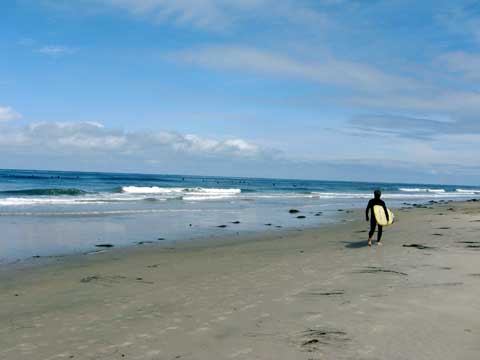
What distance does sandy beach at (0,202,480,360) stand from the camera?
501 centimetres

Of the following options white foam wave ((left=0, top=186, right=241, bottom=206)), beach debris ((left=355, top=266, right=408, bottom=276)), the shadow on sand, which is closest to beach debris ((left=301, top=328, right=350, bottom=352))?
beach debris ((left=355, top=266, right=408, bottom=276))

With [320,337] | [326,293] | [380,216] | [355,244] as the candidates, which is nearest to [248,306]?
[326,293]

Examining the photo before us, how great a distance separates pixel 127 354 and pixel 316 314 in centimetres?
242

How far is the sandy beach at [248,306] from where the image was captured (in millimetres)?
5008

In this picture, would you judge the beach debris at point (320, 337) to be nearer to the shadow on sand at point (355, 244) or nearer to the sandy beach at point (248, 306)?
the sandy beach at point (248, 306)

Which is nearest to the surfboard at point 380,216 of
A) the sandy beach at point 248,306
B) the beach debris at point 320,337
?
the sandy beach at point 248,306

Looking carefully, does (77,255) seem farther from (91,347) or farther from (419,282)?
(419,282)

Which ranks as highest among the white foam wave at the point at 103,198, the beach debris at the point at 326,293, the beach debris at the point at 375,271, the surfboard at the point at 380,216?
the surfboard at the point at 380,216

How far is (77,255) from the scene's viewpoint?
40.0ft

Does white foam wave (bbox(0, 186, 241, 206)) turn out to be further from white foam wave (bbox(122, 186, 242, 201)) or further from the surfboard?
the surfboard

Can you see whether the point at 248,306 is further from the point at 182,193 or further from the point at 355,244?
the point at 182,193

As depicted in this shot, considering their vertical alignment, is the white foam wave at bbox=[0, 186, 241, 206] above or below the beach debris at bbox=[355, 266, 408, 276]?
below

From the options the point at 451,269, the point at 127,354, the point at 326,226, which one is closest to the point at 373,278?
the point at 451,269

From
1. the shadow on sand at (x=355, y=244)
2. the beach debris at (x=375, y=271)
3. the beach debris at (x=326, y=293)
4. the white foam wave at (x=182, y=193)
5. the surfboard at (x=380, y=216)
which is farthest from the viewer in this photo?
the white foam wave at (x=182, y=193)
